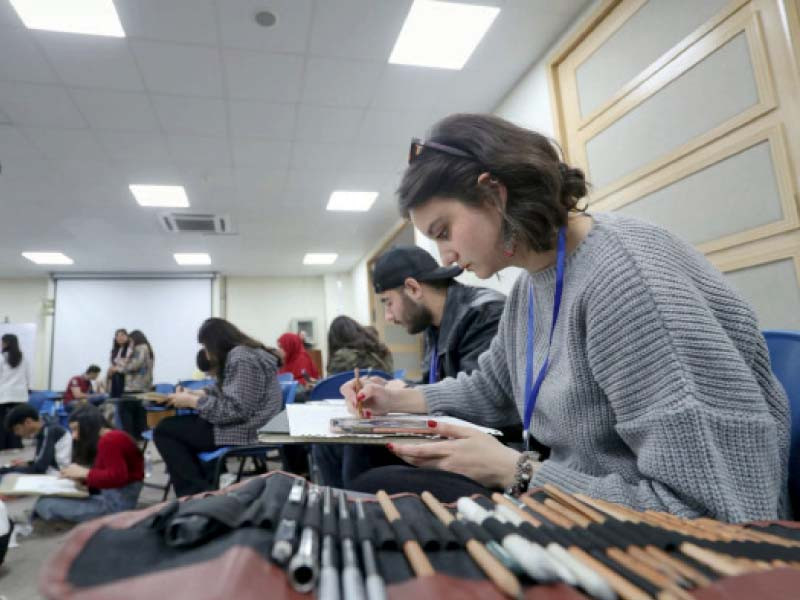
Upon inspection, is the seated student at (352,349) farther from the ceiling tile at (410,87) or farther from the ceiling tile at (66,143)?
the ceiling tile at (66,143)

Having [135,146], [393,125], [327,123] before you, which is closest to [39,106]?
[135,146]

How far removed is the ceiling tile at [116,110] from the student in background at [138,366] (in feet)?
10.3

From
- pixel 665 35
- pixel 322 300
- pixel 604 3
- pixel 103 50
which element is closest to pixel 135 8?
pixel 103 50

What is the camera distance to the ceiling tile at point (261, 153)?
423 cm

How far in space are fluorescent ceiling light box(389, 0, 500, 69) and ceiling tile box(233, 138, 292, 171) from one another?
5.06 ft

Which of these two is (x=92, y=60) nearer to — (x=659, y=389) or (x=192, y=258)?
(x=659, y=389)

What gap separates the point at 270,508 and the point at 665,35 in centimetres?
283

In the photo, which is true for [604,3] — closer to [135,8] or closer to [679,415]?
[135,8]

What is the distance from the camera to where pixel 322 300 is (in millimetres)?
10195

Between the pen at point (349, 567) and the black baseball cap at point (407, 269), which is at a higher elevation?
the black baseball cap at point (407, 269)

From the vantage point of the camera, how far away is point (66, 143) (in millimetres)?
4027

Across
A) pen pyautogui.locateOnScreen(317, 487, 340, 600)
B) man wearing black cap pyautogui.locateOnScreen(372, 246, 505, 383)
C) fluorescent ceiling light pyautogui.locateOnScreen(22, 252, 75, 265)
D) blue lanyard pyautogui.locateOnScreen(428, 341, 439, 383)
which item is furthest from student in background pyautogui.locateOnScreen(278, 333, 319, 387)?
fluorescent ceiling light pyautogui.locateOnScreen(22, 252, 75, 265)

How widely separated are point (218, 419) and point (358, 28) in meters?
2.33

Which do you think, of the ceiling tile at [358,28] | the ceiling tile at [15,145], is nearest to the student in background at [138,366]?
the ceiling tile at [15,145]
